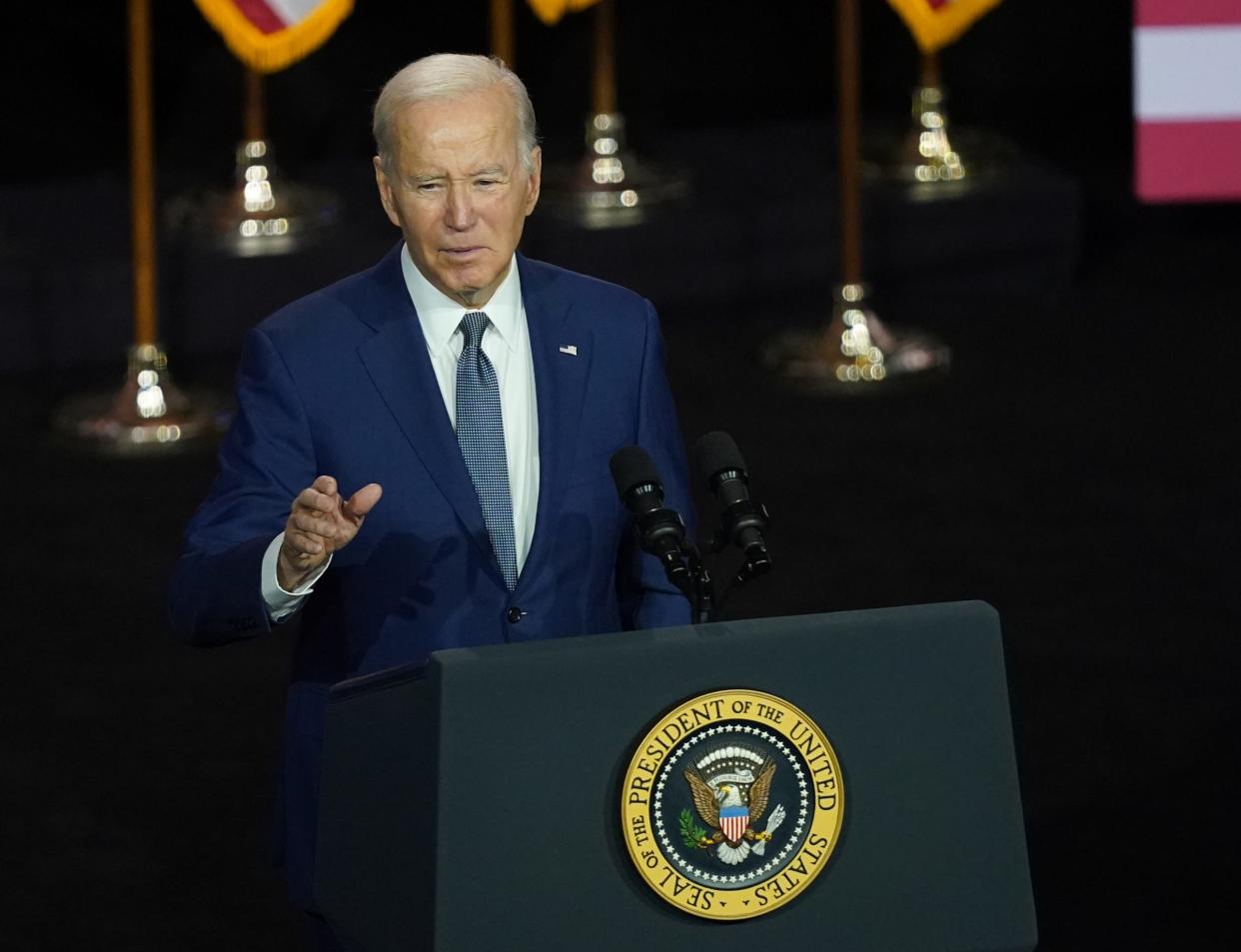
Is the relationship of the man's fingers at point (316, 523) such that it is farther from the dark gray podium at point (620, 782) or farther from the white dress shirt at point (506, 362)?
the white dress shirt at point (506, 362)

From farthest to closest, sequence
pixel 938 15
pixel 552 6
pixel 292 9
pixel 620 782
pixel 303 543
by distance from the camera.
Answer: pixel 552 6 < pixel 938 15 < pixel 292 9 < pixel 303 543 < pixel 620 782

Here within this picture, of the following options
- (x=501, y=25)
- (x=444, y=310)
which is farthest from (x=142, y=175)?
(x=444, y=310)

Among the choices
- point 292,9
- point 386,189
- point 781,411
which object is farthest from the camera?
point 781,411

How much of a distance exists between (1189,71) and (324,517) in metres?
0.95

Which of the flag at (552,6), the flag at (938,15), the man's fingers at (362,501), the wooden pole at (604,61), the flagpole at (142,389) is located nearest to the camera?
the man's fingers at (362,501)

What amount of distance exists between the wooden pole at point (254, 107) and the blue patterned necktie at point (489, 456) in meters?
5.04

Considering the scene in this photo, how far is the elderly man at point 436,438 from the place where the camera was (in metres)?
2.34

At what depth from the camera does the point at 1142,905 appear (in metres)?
3.93

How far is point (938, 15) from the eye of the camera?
6797 mm

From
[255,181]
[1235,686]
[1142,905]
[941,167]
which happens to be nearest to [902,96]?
[941,167]

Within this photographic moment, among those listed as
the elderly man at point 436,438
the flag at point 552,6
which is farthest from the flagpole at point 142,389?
the elderly man at point 436,438

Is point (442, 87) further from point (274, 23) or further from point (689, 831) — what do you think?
point (274, 23)

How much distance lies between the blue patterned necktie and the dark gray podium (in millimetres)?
300

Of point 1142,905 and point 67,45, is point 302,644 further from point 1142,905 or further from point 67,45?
→ point 67,45
